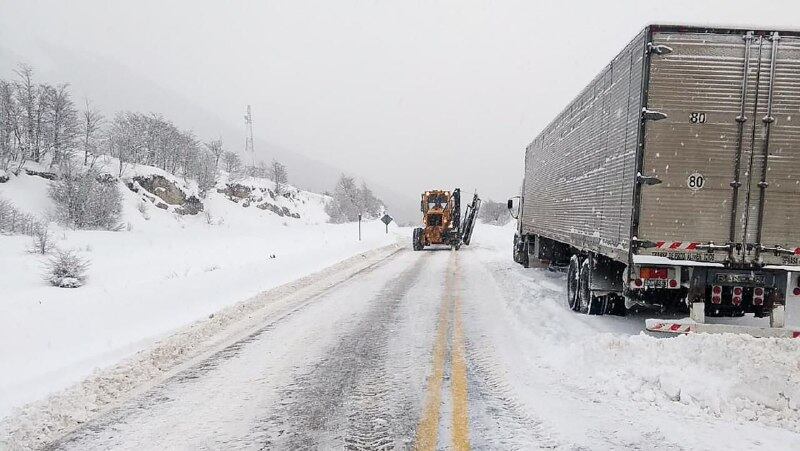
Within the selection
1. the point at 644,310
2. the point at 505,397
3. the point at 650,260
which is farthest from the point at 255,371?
the point at 644,310

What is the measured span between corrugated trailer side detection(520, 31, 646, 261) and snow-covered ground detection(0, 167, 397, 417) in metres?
6.75

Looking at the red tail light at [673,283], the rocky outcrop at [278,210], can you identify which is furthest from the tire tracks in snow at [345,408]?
Result: the rocky outcrop at [278,210]

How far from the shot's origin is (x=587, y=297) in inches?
292

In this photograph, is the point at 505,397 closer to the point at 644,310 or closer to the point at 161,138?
the point at 644,310

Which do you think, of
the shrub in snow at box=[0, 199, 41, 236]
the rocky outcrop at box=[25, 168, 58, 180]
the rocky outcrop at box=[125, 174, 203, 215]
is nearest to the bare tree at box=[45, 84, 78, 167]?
the rocky outcrop at box=[25, 168, 58, 180]

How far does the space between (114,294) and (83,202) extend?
27.0 meters

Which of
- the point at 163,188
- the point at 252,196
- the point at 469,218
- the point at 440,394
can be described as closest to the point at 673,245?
the point at 440,394

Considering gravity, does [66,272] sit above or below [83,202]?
below

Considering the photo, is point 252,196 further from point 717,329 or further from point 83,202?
point 717,329

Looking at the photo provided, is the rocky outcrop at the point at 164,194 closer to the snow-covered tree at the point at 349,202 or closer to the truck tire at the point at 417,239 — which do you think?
the snow-covered tree at the point at 349,202

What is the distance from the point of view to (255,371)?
4672 millimetres

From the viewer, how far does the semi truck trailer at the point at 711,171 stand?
4988mm

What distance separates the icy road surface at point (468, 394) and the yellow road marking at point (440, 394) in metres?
0.02

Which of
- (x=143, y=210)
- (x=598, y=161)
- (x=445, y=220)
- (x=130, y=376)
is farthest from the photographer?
(x=143, y=210)
